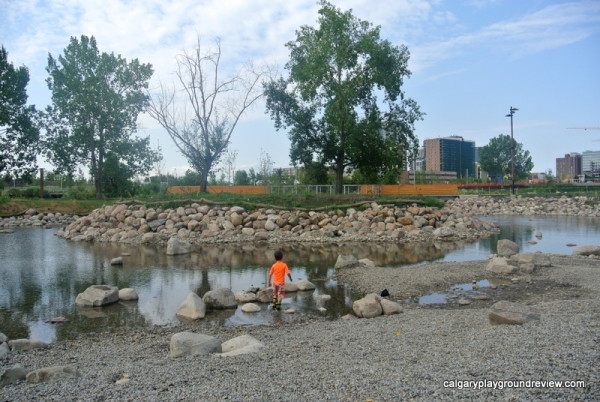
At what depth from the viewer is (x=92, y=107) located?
39.6 metres

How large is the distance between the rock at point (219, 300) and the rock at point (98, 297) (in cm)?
227

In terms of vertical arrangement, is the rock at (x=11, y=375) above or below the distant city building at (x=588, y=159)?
below

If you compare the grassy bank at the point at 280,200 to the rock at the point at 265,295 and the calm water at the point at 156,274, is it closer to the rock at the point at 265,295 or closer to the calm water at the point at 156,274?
the calm water at the point at 156,274

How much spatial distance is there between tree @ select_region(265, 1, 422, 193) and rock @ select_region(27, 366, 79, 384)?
27.4 metres

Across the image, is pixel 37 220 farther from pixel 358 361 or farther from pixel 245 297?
pixel 358 361

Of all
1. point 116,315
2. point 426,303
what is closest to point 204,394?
point 116,315

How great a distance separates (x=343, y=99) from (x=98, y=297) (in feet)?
78.6

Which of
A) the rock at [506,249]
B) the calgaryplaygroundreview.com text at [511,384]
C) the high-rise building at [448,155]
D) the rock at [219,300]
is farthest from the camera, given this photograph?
the high-rise building at [448,155]

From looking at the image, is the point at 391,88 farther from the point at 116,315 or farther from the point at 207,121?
the point at 116,315

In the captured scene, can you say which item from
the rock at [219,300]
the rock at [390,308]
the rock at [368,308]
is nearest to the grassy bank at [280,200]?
the rock at [219,300]

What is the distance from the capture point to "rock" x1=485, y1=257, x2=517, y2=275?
42.0ft

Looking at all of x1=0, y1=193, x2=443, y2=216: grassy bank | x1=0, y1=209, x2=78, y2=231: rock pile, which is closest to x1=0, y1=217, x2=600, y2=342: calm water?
x1=0, y1=193, x2=443, y2=216: grassy bank

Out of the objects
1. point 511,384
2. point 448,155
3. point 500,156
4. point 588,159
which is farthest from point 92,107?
point 588,159

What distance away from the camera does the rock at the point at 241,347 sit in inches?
249
